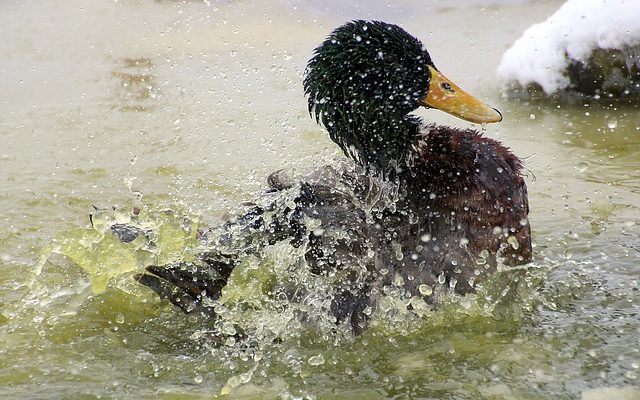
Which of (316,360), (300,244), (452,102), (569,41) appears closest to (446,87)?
(452,102)

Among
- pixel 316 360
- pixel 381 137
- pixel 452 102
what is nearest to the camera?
pixel 316 360

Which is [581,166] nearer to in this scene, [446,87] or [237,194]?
[446,87]

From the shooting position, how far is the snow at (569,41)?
717 centimetres

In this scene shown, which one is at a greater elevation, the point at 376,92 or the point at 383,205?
the point at 376,92

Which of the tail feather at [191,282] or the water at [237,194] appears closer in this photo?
the water at [237,194]

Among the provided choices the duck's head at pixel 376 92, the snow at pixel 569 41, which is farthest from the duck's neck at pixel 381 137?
the snow at pixel 569 41

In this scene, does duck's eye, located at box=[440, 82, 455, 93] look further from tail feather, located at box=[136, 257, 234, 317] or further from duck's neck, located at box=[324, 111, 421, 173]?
tail feather, located at box=[136, 257, 234, 317]

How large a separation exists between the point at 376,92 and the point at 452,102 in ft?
1.27

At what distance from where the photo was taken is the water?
11.6 ft

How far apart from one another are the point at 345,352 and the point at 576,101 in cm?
425

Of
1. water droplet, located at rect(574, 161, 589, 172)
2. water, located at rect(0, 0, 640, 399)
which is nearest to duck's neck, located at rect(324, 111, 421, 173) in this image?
water, located at rect(0, 0, 640, 399)

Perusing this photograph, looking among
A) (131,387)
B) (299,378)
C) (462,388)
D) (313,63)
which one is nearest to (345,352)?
(299,378)

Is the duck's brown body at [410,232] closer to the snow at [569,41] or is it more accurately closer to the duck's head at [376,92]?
the duck's head at [376,92]

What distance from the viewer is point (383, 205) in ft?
12.9
